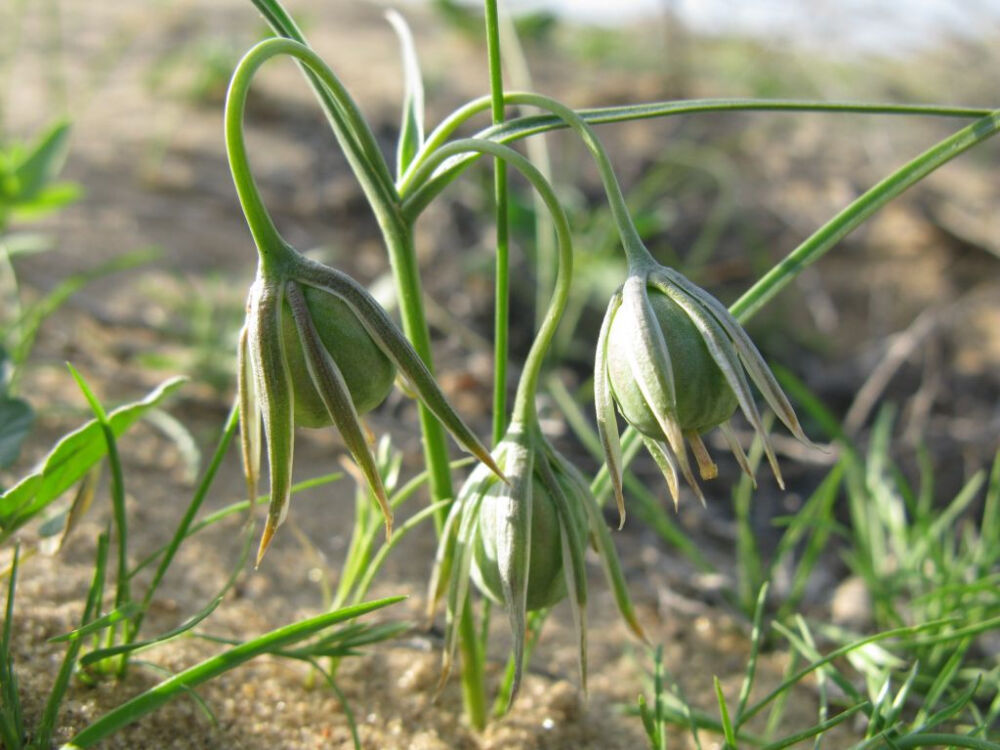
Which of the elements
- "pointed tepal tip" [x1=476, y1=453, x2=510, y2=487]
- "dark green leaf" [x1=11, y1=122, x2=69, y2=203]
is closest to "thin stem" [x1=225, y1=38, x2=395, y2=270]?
"pointed tepal tip" [x1=476, y1=453, x2=510, y2=487]

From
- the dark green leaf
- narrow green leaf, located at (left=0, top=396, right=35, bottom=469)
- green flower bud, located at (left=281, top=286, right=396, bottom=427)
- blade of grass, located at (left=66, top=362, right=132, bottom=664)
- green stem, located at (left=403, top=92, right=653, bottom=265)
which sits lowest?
blade of grass, located at (left=66, top=362, right=132, bottom=664)

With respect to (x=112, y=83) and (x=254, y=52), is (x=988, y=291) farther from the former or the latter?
(x=112, y=83)

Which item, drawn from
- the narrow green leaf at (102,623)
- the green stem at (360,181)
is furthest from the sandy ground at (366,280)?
the green stem at (360,181)

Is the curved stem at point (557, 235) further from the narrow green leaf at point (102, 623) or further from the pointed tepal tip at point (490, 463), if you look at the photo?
the narrow green leaf at point (102, 623)

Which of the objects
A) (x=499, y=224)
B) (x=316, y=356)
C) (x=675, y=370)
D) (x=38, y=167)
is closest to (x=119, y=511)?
(x=316, y=356)

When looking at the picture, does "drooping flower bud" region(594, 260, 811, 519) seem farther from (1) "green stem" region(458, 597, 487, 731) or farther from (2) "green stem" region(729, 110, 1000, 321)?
(1) "green stem" region(458, 597, 487, 731)

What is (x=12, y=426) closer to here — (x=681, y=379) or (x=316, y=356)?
(x=316, y=356)

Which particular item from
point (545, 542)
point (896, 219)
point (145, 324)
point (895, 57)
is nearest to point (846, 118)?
point (896, 219)
